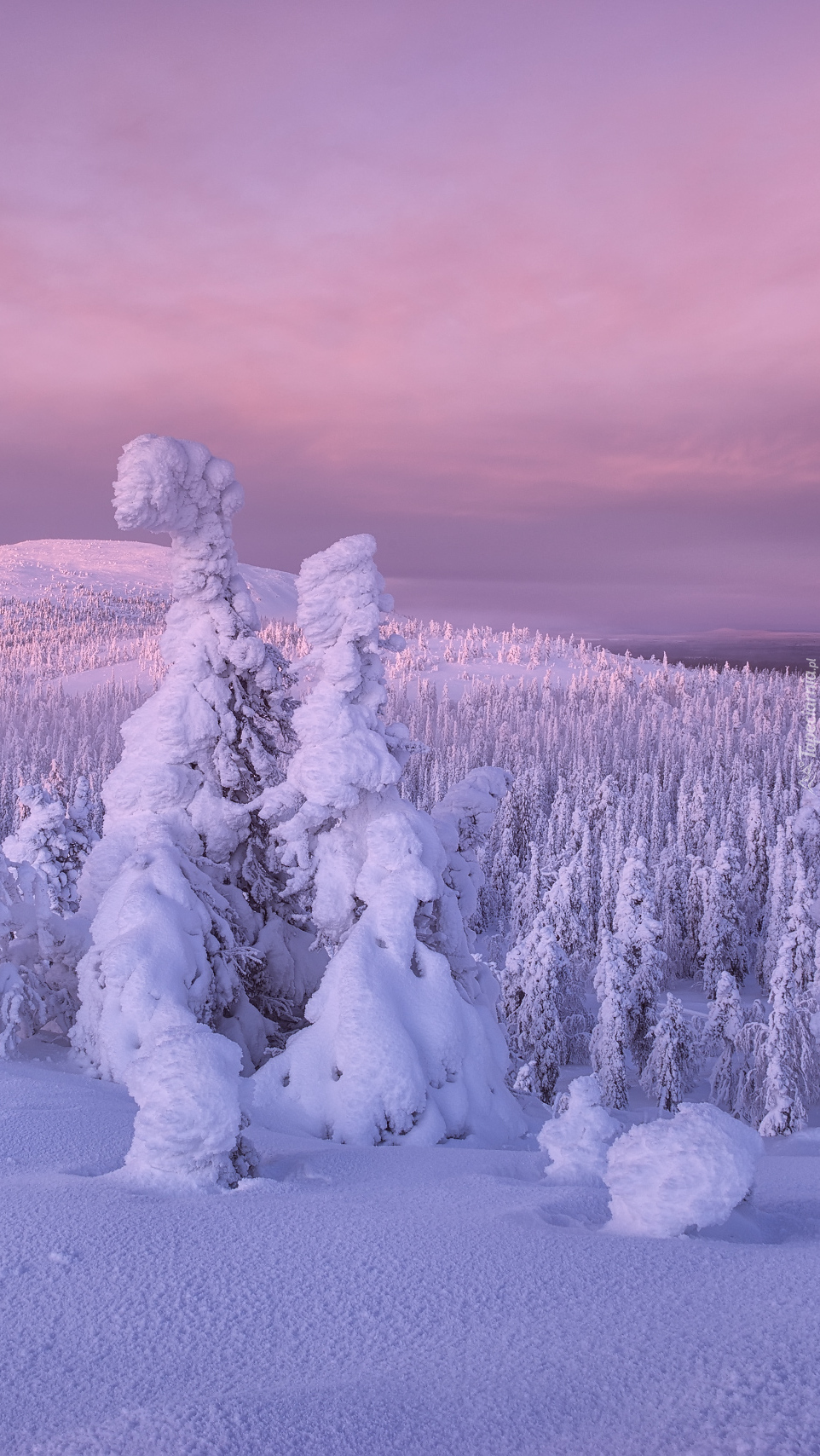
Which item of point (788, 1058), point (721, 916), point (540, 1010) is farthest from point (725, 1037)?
point (721, 916)

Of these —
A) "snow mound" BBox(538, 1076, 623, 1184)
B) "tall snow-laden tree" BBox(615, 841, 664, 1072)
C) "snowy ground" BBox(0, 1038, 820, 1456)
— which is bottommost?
"tall snow-laden tree" BBox(615, 841, 664, 1072)

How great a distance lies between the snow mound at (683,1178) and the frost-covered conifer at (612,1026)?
2712 cm

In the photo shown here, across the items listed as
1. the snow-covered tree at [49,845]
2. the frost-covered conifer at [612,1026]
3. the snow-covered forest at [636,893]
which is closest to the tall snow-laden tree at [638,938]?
the snow-covered forest at [636,893]

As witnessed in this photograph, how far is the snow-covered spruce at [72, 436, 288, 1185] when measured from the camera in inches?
460

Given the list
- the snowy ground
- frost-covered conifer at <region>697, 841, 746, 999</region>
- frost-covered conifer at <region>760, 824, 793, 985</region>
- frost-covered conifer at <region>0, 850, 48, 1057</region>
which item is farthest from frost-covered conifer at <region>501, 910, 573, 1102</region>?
the snowy ground

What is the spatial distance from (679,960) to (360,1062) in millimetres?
50584

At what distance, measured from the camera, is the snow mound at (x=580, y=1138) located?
6562 mm

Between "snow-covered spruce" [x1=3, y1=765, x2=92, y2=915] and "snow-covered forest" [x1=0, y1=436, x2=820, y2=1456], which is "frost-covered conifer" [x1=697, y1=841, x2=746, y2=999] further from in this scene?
"snow-covered spruce" [x1=3, y1=765, x2=92, y2=915]

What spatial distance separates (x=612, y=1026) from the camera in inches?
1240

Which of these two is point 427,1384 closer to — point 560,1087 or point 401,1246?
point 401,1246

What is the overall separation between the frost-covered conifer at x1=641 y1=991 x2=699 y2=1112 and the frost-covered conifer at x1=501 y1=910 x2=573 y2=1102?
3.42 m

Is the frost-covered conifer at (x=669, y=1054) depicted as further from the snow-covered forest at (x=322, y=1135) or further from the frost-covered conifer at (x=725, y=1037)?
the frost-covered conifer at (x=725, y=1037)

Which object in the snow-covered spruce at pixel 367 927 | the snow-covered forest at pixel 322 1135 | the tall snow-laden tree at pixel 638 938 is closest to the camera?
the snow-covered forest at pixel 322 1135

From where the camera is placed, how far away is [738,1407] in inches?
112
